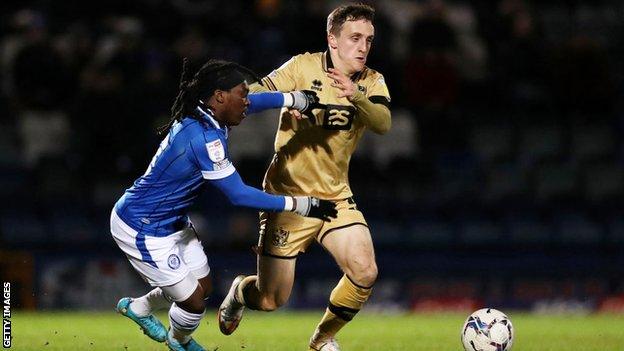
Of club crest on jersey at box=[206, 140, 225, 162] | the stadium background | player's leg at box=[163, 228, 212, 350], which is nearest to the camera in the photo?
club crest on jersey at box=[206, 140, 225, 162]

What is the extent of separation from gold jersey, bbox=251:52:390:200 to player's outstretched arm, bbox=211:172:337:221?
761 mm

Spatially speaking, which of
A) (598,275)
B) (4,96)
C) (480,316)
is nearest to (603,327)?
(598,275)

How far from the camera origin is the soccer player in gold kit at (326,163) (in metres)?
8.35

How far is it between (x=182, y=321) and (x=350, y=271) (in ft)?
3.78

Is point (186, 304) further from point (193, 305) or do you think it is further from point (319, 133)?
point (319, 133)

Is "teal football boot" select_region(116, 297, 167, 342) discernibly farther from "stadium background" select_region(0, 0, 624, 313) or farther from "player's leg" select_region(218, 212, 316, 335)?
"stadium background" select_region(0, 0, 624, 313)

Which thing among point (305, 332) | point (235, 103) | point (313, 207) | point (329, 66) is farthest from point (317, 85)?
point (305, 332)

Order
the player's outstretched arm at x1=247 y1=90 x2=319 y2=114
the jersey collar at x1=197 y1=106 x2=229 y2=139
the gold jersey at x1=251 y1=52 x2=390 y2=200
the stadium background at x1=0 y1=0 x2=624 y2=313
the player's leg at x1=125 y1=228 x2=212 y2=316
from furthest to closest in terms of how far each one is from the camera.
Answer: the stadium background at x1=0 y1=0 x2=624 y2=313
the gold jersey at x1=251 y1=52 x2=390 y2=200
the player's outstretched arm at x1=247 y1=90 x2=319 y2=114
the player's leg at x1=125 y1=228 x2=212 y2=316
the jersey collar at x1=197 y1=106 x2=229 y2=139

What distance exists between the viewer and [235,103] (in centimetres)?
781

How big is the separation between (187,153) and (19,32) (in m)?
8.05

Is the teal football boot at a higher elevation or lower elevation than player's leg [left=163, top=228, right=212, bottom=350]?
lower

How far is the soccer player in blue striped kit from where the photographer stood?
302 inches

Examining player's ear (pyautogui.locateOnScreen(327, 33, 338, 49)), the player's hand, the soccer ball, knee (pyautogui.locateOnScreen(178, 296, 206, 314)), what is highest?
player's ear (pyautogui.locateOnScreen(327, 33, 338, 49))

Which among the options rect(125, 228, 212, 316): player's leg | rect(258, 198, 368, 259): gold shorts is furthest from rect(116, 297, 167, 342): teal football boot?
rect(258, 198, 368, 259): gold shorts
